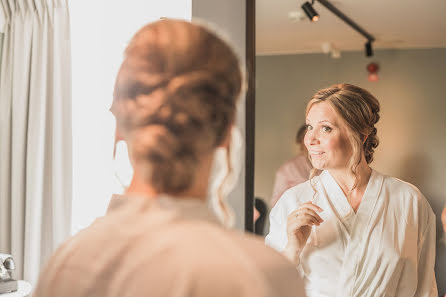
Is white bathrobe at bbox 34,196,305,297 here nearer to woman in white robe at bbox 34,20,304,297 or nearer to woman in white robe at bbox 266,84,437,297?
woman in white robe at bbox 34,20,304,297

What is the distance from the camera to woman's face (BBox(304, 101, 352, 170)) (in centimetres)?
133

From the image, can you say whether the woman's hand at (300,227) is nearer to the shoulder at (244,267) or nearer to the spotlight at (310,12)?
the spotlight at (310,12)

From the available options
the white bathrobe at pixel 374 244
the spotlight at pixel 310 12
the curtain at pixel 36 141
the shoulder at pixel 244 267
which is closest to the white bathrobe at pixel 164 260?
the shoulder at pixel 244 267

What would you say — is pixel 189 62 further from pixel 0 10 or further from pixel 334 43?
pixel 0 10

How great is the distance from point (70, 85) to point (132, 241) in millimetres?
1937

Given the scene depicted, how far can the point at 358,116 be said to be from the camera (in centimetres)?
133

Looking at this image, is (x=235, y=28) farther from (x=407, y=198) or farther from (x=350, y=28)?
(x=407, y=198)

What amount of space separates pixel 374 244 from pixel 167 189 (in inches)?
32.1

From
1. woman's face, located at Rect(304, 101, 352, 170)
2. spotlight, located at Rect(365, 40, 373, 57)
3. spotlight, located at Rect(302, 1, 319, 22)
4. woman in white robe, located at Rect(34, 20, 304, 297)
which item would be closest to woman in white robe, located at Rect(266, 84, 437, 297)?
woman's face, located at Rect(304, 101, 352, 170)

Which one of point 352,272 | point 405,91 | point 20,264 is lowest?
point 20,264

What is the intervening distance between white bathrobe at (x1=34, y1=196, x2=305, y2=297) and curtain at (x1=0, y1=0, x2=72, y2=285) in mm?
1783

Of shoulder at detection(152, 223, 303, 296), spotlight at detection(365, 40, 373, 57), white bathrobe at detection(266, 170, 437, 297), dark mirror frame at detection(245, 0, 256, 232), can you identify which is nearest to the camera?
shoulder at detection(152, 223, 303, 296)

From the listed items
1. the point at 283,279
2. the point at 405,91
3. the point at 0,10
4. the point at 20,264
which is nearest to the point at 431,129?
the point at 405,91

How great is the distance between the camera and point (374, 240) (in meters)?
1.29
